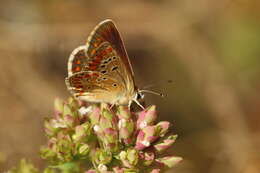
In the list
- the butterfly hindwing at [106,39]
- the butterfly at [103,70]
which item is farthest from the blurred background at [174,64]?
the butterfly hindwing at [106,39]

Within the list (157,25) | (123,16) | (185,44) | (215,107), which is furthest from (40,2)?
(215,107)

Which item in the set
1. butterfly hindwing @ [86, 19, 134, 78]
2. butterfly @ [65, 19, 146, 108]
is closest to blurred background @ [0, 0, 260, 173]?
butterfly @ [65, 19, 146, 108]

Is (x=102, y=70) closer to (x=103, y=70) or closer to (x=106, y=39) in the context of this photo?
(x=103, y=70)

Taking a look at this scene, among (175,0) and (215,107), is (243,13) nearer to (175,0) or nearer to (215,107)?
(175,0)

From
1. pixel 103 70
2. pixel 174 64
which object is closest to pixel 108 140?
pixel 103 70

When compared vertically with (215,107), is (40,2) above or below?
above

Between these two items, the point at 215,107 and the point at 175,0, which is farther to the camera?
the point at 175,0
